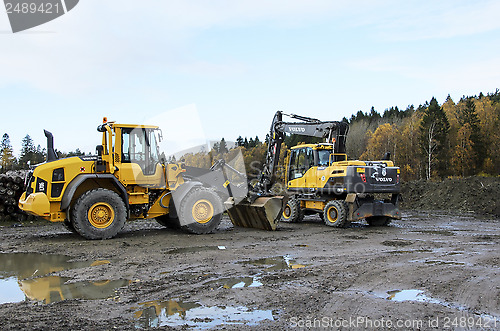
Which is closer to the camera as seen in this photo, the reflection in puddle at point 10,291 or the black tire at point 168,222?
the reflection in puddle at point 10,291

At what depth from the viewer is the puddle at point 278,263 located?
25.0 feet

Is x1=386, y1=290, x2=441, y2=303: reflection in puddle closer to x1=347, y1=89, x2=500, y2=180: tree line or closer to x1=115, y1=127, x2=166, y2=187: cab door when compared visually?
x1=115, y1=127, x2=166, y2=187: cab door

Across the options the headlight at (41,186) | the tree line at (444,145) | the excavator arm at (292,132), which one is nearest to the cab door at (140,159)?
the headlight at (41,186)

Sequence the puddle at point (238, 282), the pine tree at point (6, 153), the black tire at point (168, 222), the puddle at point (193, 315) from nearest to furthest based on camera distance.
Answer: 1. the puddle at point (193, 315)
2. the puddle at point (238, 282)
3. the black tire at point (168, 222)
4. the pine tree at point (6, 153)

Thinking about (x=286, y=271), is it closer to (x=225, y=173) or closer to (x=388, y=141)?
(x=225, y=173)

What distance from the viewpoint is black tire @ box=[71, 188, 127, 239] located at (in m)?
Answer: 10.2

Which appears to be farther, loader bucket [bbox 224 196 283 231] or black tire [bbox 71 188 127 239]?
loader bucket [bbox 224 196 283 231]

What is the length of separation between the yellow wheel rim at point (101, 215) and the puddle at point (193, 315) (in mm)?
5552

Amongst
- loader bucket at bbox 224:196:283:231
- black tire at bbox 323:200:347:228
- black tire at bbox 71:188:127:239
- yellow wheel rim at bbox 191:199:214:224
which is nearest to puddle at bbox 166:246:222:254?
yellow wheel rim at bbox 191:199:214:224

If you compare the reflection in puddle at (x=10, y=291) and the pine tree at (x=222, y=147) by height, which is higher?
the pine tree at (x=222, y=147)

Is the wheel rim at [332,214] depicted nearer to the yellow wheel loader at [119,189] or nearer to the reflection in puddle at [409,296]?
the yellow wheel loader at [119,189]

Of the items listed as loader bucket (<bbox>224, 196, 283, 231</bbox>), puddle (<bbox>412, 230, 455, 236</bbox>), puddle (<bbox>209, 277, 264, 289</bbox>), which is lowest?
puddle (<bbox>412, 230, 455, 236</bbox>)

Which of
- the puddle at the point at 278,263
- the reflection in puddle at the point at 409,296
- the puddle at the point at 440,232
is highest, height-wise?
the reflection in puddle at the point at 409,296

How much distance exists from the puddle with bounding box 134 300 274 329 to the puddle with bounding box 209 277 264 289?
0.96 metres
